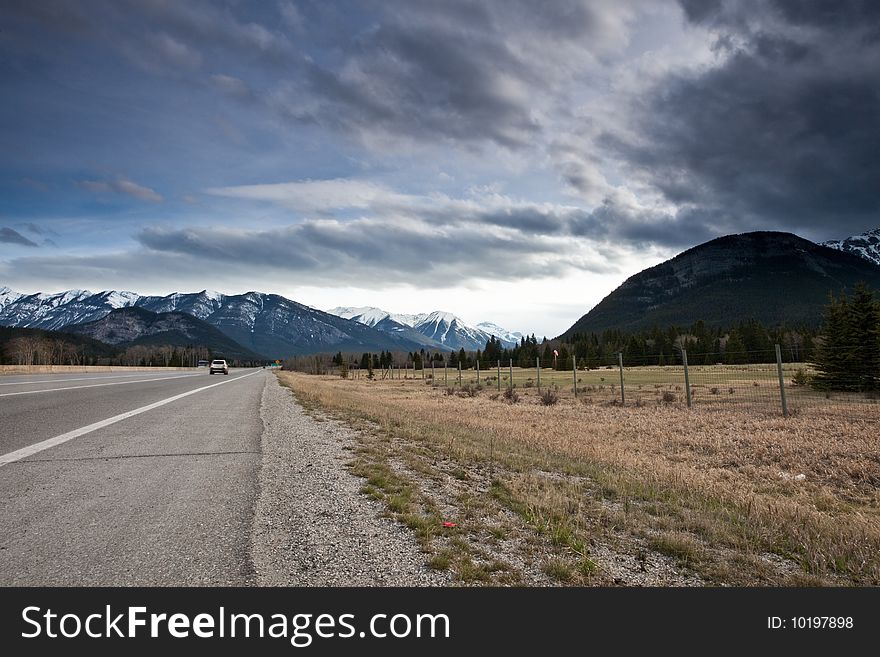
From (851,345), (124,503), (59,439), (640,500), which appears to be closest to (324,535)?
(124,503)

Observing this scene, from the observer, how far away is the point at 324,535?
465 cm

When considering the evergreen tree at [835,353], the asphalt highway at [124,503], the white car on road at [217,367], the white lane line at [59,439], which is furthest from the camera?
the white car on road at [217,367]

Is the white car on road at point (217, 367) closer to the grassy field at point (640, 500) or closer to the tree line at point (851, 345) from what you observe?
the grassy field at point (640, 500)

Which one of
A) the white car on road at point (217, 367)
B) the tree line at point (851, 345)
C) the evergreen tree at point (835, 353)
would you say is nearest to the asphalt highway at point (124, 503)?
the tree line at point (851, 345)

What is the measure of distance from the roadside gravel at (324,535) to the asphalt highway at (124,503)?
219mm

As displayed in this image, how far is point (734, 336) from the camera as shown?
10581 cm

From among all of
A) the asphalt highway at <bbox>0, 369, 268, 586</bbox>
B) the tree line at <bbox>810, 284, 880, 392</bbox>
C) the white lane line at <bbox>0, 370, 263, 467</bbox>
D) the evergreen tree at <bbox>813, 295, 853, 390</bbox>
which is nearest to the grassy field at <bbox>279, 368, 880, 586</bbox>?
the asphalt highway at <bbox>0, 369, 268, 586</bbox>

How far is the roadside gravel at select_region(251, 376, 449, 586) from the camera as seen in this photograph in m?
3.77

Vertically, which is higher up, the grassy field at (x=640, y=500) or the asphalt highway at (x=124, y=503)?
the asphalt highway at (x=124, y=503)

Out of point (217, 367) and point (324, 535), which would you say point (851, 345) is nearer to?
point (324, 535)

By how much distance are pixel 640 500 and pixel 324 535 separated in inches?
198

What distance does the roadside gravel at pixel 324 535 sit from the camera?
377cm
